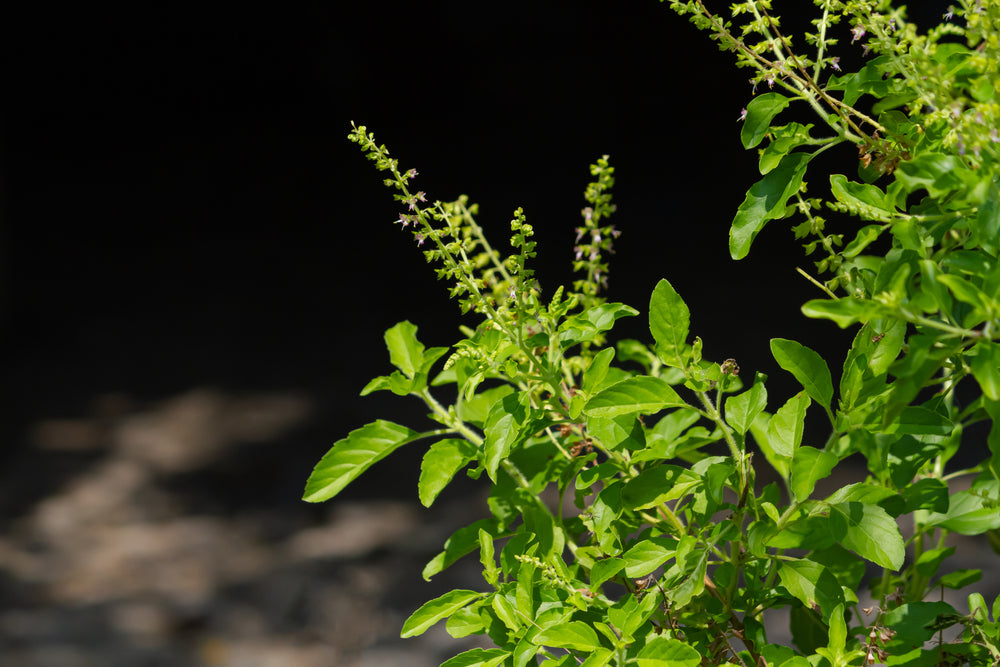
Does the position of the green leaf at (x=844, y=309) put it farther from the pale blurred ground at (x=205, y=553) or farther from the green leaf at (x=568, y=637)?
the pale blurred ground at (x=205, y=553)

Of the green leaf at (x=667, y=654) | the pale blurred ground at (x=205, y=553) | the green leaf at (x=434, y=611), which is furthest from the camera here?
the pale blurred ground at (x=205, y=553)

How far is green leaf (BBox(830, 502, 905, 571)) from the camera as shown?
52 cm

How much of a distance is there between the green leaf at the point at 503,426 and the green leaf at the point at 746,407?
0.44 feet

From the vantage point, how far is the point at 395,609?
1860 mm

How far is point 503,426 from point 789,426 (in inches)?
7.1

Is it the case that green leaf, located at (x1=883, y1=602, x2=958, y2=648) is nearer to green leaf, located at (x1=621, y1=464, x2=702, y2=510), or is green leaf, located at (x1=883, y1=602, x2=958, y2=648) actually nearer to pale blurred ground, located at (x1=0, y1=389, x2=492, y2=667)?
green leaf, located at (x1=621, y1=464, x2=702, y2=510)

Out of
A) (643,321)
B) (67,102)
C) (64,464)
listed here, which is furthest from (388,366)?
(67,102)

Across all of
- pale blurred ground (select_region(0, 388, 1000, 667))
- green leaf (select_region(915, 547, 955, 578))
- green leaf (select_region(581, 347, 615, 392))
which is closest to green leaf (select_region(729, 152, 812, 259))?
green leaf (select_region(581, 347, 615, 392))

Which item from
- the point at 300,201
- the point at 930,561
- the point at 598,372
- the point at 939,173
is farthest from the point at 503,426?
the point at 300,201

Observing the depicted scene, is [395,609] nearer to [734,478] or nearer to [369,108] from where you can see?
[734,478]

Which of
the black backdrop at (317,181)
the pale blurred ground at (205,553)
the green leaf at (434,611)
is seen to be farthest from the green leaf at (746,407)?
the black backdrop at (317,181)

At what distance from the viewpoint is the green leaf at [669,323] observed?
59 cm

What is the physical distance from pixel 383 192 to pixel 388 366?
924 millimetres

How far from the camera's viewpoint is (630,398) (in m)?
0.56
